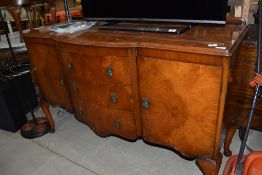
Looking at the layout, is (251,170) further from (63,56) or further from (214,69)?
(63,56)

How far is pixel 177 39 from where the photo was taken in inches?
44.3

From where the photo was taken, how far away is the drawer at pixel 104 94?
129cm

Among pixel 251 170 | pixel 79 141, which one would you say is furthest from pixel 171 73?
pixel 79 141

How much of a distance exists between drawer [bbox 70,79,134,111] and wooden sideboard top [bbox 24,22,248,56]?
248mm

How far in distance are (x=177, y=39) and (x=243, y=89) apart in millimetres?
651

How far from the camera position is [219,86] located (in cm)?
99

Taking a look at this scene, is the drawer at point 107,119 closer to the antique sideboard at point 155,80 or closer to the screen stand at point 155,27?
the antique sideboard at point 155,80

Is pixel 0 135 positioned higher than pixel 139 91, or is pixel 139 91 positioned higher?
pixel 139 91

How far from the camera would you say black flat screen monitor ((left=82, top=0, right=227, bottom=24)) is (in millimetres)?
1180

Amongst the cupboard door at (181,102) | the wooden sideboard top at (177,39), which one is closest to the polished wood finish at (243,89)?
the wooden sideboard top at (177,39)

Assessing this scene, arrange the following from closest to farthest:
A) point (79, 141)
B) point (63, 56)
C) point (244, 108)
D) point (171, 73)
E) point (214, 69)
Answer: point (214, 69) < point (171, 73) < point (63, 56) < point (244, 108) < point (79, 141)

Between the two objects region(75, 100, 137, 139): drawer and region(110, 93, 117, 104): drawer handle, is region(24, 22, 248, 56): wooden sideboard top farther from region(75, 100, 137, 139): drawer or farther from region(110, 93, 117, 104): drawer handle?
region(75, 100, 137, 139): drawer

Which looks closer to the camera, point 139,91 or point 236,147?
point 139,91

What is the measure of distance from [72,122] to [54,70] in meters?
0.68
